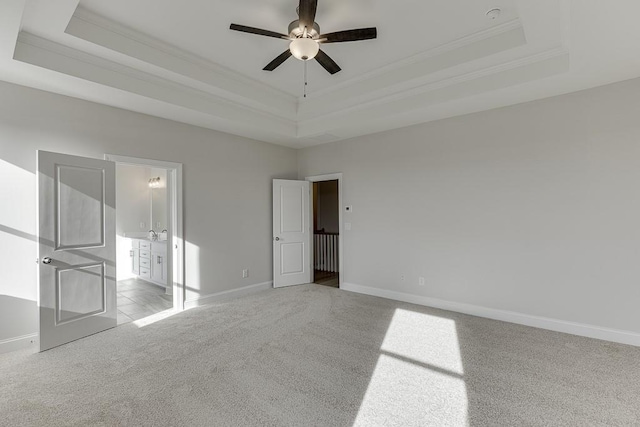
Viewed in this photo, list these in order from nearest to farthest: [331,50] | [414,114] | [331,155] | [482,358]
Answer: [482,358] → [331,50] → [414,114] → [331,155]

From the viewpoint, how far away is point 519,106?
369cm

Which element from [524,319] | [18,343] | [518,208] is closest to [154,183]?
[18,343]

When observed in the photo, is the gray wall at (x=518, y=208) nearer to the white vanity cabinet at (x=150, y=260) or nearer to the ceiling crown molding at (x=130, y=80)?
→ the ceiling crown molding at (x=130, y=80)

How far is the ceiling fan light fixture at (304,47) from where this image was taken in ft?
8.07

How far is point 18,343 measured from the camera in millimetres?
3047

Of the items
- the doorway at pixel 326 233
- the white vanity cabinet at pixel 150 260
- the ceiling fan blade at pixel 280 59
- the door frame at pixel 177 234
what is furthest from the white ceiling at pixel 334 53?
the white vanity cabinet at pixel 150 260

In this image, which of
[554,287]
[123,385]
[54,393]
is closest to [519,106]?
[554,287]

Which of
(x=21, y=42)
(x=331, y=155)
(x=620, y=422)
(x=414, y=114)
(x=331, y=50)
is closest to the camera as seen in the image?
(x=620, y=422)

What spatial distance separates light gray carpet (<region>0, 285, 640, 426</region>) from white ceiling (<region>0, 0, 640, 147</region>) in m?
2.75

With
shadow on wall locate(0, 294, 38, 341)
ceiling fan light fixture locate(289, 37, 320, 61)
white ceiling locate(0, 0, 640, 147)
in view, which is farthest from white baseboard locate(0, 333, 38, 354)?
ceiling fan light fixture locate(289, 37, 320, 61)

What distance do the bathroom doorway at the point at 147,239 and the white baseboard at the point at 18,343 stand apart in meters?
0.84

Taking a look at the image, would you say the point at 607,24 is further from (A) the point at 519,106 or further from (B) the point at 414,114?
(B) the point at 414,114

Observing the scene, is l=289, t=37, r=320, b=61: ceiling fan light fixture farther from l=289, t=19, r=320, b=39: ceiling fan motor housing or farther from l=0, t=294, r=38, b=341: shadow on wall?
l=0, t=294, r=38, b=341: shadow on wall

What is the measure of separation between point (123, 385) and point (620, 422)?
3604mm
